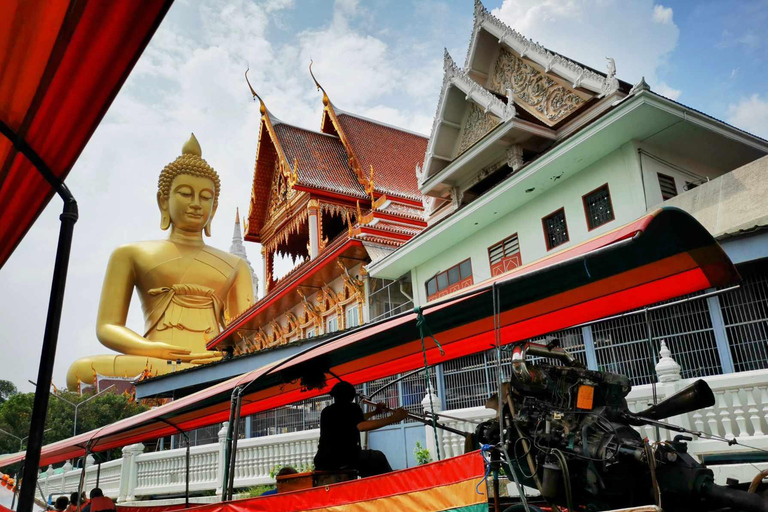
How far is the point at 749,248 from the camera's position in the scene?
8461mm

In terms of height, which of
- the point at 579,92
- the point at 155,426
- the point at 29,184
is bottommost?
the point at 155,426

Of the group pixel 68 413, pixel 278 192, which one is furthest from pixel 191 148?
pixel 68 413

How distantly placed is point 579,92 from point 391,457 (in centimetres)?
843

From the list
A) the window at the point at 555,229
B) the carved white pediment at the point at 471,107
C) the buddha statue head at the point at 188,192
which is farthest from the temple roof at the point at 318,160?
the window at the point at 555,229

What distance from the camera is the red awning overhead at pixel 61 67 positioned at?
5.07 ft

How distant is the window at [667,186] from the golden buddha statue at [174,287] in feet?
68.6

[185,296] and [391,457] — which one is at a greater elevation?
[185,296]

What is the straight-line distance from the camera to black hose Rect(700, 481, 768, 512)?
3.08 meters

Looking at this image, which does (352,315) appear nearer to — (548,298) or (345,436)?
(345,436)

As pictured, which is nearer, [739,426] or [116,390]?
[739,426]

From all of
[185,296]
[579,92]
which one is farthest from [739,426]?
[185,296]

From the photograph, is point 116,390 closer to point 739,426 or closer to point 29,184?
point 739,426

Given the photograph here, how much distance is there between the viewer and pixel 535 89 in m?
13.7

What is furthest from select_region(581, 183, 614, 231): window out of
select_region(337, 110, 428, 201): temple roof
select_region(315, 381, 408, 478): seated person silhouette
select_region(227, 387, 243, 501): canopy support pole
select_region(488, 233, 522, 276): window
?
select_region(337, 110, 428, 201): temple roof
